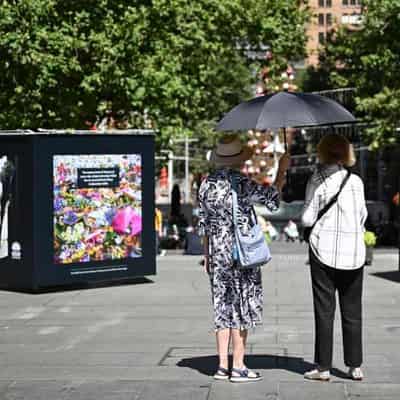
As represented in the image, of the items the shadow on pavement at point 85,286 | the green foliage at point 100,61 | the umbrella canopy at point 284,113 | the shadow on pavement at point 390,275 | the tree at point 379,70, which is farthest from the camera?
the tree at point 379,70

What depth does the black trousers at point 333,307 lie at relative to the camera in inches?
313

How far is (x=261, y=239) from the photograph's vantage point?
8.02 meters

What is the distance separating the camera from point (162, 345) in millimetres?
9945

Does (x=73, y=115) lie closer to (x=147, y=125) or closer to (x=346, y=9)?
(x=147, y=125)

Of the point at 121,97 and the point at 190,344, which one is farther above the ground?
the point at 121,97

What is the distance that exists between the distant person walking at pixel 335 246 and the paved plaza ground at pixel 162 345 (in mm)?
308

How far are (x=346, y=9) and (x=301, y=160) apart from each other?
25.5m

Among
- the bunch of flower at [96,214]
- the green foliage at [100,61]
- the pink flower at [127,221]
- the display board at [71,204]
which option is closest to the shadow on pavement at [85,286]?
the display board at [71,204]

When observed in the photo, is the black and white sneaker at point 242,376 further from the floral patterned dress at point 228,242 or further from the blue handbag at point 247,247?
the blue handbag at point 247,247

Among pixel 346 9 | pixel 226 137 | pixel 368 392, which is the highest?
pixel 346 9

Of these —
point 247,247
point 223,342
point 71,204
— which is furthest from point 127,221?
point 247,247

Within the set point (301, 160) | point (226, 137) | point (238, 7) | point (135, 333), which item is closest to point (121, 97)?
point (238, 7)

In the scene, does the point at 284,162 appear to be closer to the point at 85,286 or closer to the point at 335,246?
the point at 335,246

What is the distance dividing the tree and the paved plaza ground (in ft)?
46.6
